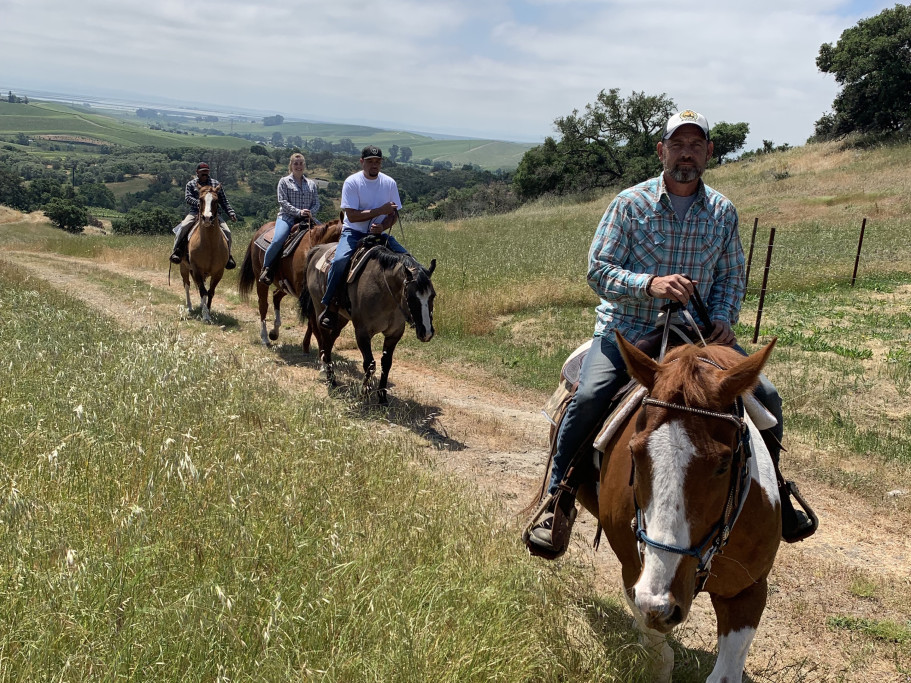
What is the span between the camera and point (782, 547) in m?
5.20

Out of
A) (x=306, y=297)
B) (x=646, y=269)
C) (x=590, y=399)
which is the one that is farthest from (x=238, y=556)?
(x=306, y=297)

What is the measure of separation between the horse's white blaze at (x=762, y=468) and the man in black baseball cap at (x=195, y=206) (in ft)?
38.3

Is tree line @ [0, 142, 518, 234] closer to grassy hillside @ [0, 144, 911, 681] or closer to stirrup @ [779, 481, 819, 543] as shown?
grassy hillside @ [0, 144, 911, 681]

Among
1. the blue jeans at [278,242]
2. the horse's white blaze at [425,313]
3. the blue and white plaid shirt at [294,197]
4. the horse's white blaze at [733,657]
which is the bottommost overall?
the horse's white blaze at [733,657]

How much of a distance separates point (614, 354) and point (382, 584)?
1738mm

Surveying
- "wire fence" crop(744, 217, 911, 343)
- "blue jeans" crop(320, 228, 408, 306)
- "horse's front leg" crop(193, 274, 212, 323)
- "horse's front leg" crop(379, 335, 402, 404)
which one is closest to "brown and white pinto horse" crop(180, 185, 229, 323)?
"horse's front leg" crop(193, 274, 212, 323)

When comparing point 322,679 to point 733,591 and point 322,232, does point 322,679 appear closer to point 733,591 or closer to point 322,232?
point 733,591

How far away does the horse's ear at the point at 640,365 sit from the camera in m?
2.60

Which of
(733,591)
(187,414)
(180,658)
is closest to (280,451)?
(187,414)

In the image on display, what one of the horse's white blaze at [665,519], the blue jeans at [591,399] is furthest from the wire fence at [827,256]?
the horse's white blaze at [665,519]

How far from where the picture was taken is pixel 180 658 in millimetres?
2420

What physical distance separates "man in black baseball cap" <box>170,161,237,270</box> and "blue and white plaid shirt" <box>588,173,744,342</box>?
10.7m

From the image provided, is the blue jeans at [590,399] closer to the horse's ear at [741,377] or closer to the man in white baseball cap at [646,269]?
the man in white baseball cap at [646,269]

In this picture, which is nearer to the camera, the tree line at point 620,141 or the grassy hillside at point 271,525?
the grassy hillside at point 271,525
